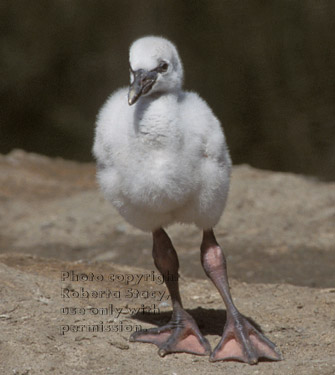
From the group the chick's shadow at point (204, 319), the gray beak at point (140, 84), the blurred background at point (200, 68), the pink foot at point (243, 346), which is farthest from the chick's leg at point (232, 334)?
the blurred background at point (200, 68)

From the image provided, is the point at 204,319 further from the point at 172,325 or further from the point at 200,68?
the point at 200,68

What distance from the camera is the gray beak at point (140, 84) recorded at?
4.29m

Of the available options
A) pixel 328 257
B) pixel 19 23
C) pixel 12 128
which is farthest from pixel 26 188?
pixel 328 257

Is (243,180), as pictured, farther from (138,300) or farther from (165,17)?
(138,300)

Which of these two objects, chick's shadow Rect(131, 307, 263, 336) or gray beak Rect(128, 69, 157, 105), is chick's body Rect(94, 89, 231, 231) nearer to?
gray beak Rect(128, 69, 157, 105)

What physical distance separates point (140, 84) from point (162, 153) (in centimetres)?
40

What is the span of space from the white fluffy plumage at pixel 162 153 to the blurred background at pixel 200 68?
18.3 feet

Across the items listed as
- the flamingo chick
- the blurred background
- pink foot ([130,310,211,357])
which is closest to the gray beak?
the flamingo chick

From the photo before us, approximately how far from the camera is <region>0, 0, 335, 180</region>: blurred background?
998cm

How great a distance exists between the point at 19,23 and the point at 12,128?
1532 millimetres

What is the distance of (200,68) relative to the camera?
424 inches

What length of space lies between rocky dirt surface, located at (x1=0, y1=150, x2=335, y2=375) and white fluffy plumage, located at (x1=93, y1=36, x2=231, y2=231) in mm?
838

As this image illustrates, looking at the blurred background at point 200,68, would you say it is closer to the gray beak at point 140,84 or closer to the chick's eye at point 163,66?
the chick's eye at point 163,66

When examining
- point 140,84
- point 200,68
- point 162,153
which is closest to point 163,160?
point 162,153
